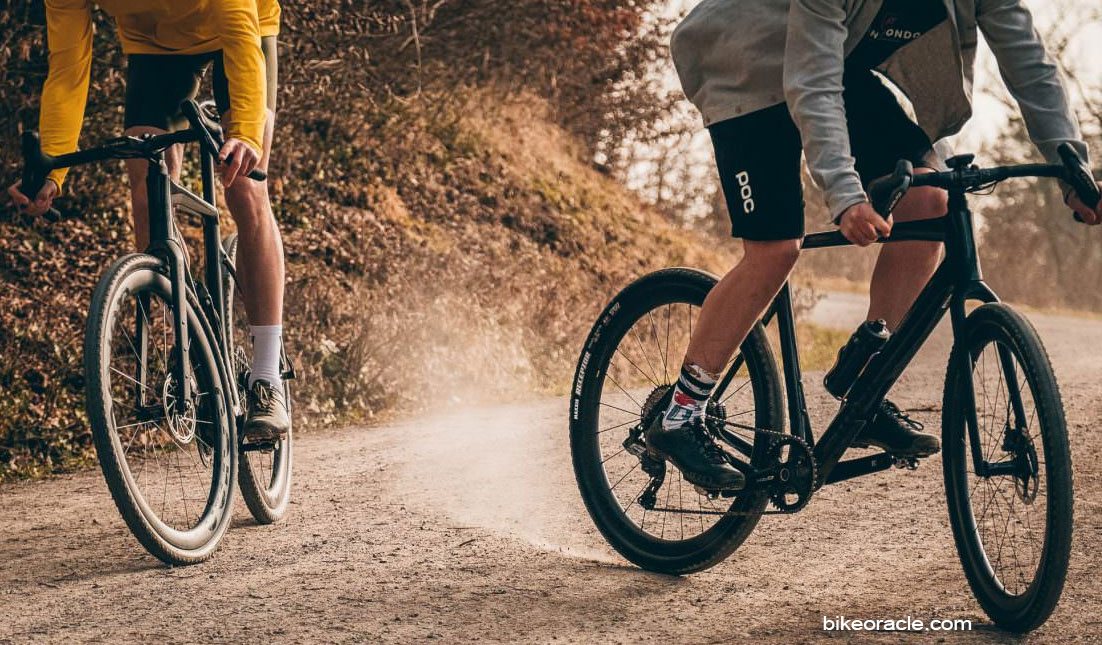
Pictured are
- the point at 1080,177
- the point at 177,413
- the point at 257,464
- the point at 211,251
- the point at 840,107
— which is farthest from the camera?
the point at 257,464

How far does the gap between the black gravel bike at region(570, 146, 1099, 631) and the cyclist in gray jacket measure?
0.45 feet

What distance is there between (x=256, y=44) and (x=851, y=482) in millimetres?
3052

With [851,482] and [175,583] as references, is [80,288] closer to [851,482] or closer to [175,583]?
[175,583]

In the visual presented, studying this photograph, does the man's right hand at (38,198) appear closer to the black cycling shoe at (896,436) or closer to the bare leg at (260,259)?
the bare leg at (260,259)

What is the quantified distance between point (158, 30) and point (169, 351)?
120 centimetres

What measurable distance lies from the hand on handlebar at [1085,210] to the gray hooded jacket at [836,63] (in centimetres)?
17

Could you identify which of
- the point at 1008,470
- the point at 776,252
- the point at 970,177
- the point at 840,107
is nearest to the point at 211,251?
the point at 776,252

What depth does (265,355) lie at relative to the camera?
4.58 meters

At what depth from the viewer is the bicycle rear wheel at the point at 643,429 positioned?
3848mm

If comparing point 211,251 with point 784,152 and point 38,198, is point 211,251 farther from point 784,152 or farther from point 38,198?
point 784,152

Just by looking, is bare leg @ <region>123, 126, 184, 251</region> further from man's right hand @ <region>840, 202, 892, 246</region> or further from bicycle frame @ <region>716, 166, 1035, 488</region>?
man's right hand @ <region>840, 202, 892, 246</region>

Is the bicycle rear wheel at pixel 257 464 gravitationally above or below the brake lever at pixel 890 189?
below

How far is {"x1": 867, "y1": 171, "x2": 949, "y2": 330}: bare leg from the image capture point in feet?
11.9

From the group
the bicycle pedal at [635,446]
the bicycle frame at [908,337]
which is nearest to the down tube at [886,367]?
the bicycle frame at [908,337]
